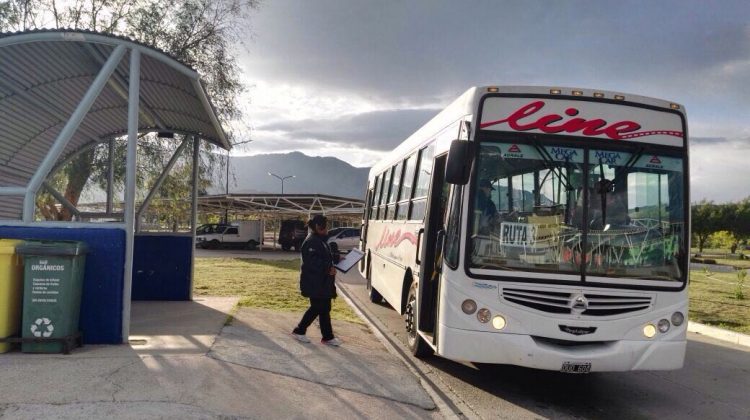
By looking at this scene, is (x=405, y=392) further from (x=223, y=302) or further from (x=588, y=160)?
(x=223, y=302)

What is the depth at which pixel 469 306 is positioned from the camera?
6078mm

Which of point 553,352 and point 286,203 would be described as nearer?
point 553,352

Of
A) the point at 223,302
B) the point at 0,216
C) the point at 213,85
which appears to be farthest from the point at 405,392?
the point at 213,85

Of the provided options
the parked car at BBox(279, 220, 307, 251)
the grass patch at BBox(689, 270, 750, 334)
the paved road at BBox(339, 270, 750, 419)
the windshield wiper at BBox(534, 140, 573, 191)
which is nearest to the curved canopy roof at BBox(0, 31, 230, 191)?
the windshield wiper at BBox(534, 140, 573, 191)

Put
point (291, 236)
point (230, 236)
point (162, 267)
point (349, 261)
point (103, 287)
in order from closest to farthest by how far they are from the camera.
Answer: point (103, 287), point (349, 261), point (162, 267), point (291, 236), point (230, 236)

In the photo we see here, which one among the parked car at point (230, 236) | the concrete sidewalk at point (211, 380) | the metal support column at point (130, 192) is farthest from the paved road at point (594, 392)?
the parked car at point (230, 236)

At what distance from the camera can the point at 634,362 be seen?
6.06 metres

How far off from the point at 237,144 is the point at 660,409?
14.5 metres

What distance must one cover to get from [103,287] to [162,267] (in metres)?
4.05

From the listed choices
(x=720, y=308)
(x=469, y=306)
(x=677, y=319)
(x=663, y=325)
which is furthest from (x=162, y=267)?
(x=720, y=308)

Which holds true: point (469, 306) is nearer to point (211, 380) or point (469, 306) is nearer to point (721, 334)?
point (211, 380)

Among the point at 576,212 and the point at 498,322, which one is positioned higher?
the point at 576,212

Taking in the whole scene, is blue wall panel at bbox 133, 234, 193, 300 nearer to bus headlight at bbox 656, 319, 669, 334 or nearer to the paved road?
the paved road

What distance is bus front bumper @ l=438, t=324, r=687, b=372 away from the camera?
592cm
